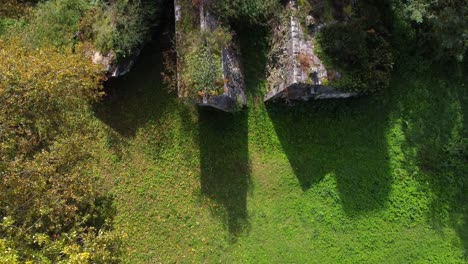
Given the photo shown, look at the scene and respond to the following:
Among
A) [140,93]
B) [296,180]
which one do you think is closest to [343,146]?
→ [296,180]

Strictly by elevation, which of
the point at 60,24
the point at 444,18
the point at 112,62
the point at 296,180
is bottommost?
the point at 296,180

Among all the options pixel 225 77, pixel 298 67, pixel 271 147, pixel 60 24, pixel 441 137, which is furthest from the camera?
pixel 271 147

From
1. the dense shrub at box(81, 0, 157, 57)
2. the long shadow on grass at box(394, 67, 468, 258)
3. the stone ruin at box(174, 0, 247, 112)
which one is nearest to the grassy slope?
the long shadow on grass at box(394, 67, 468, 258)

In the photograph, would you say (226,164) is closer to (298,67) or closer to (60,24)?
(298,67)

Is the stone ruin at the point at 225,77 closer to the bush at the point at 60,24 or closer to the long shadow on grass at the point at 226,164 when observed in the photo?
the long shadow on grass at the point at 226,164

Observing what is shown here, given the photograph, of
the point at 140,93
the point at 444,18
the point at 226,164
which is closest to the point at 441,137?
the point at 444,18

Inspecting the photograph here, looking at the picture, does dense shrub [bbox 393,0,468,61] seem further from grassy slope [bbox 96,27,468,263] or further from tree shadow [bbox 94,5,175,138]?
tree shadow [bbox 94,5,175,138]

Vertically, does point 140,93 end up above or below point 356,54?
below

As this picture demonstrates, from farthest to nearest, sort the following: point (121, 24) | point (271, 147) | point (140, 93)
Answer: point (140, 93), point (271, 147), point (121, 24)

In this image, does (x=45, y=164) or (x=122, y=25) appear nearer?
(x=45, y=164)
